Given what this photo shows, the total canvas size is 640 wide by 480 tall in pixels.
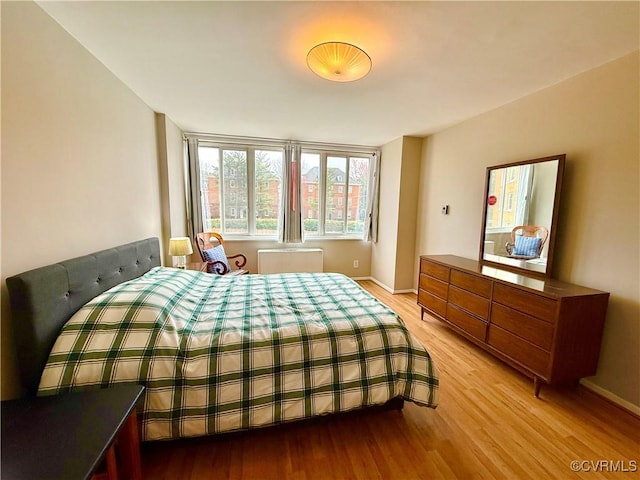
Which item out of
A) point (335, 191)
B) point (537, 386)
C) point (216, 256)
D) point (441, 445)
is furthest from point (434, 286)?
point (216, 256)

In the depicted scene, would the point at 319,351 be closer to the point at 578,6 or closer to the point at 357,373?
the point at 357,373

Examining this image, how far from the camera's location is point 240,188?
4.19 m

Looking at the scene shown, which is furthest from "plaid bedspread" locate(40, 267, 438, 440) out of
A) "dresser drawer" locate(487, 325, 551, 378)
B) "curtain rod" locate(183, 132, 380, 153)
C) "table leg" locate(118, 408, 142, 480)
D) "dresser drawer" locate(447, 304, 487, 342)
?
"curtain rod" locate(183, 132, 380, 153)

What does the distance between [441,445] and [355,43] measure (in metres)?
2.49

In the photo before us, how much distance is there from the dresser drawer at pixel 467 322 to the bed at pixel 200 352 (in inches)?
41.1

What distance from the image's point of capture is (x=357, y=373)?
4.98ft

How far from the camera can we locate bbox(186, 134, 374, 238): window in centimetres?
401

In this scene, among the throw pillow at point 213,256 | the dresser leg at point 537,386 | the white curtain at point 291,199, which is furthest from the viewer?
the white curtain at point 291,199

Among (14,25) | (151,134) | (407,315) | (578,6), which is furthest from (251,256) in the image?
(578,6)

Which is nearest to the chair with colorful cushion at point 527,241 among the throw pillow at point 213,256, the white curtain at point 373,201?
the white curtain at point 373,201

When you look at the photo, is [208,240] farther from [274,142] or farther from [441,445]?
[441,445]

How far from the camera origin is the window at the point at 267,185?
13.2ft

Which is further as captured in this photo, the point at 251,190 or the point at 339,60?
the point at 251,190

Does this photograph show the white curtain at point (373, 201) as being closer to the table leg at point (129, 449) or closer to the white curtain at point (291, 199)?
the white curtain at point (291, 199)
